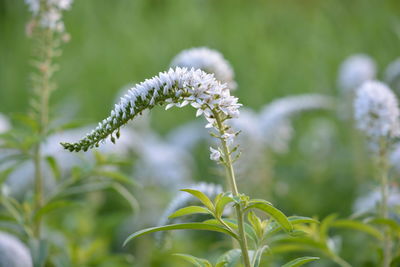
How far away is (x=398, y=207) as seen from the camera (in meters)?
1.80

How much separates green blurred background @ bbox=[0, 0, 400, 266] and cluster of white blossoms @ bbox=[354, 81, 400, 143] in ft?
5.71

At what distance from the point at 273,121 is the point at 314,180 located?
26.9 inches

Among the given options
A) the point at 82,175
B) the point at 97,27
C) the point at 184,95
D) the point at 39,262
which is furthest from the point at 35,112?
the point at 97,27

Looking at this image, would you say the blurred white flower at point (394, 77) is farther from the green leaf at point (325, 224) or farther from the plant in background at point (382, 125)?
the green leaf at point (325, 224)

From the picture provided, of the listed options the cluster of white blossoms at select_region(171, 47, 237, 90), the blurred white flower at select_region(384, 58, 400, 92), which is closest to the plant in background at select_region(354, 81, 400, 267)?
the cluster of white blossoms at select_region(171, 47, 237, 90)

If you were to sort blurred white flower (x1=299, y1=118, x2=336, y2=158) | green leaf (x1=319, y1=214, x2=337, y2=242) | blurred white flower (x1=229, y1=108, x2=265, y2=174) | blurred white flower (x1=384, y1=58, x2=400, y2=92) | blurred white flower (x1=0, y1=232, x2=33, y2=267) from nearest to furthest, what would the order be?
green leaf (x1=319, y1=214, x2=337, y2=242) < blurred white flower (x1=0, y1=232, x2=33, y2=267) < blurred white flower (x1=384, y1=58, x2=400, y2=92) < blurred white flower (x1=229, y1=108, x2=265, y2=174) < blurred white flower (x1=299, y1=118, x2=336, y2=158)

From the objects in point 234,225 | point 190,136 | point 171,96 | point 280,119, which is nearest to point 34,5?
point 171,96

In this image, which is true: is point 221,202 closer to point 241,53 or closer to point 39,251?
point 39,251

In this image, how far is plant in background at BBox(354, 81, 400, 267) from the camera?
5.78 feet

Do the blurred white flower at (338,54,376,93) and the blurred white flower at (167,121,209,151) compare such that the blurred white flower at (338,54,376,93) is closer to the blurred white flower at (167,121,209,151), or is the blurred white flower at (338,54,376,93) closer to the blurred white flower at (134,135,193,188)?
the blurred white flower at (134,135,193,188)

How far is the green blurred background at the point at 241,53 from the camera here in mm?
Answer: 4082

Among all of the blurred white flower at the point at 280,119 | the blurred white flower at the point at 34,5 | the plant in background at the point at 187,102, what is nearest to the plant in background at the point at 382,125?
the plant in background at the point at 187,102

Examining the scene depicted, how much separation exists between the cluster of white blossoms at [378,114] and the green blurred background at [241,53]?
174 centimetres

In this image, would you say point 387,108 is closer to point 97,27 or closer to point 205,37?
point 205,37
